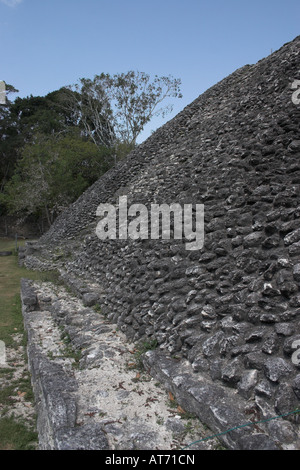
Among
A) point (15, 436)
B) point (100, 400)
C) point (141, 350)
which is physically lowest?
point (15, 436)

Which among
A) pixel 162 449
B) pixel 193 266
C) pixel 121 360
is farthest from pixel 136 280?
pixel 162 449

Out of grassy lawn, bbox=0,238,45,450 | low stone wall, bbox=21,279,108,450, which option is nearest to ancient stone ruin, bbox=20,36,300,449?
grassy lawn, bbox=0,238,45,450

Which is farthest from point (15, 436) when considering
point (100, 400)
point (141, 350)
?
point (141, 350)

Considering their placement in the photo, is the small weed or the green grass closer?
the green grass

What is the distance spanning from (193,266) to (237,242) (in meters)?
0.68

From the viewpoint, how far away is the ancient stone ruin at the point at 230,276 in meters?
2.70

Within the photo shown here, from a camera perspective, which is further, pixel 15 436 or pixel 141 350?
pixel 141 350

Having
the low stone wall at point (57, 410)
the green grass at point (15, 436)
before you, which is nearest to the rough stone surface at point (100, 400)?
the low stone wall at point (57, 410)

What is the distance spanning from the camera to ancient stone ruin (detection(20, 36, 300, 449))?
8.86 feet

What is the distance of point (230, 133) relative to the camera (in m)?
7.04

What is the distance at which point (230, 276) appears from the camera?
3908mm

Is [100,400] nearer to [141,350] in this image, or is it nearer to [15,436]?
[15,436]

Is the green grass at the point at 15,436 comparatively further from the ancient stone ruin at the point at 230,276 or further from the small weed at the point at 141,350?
the ancient stone ruin at the point at 230,276

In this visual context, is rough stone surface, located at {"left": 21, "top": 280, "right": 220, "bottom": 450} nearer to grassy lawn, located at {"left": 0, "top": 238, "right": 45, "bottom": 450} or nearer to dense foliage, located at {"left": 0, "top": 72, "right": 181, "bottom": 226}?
grassy lawn, located at {"left": 0, "top": 238, "right": 45, "bottom": 450}
